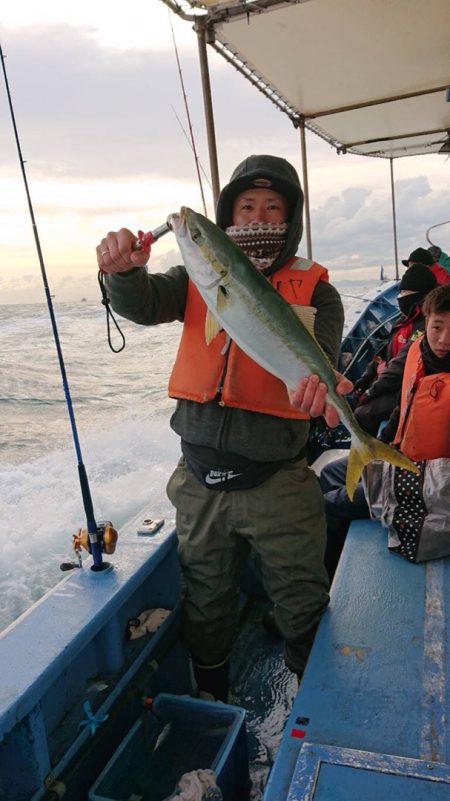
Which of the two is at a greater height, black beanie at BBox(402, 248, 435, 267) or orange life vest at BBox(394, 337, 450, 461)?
black beanie at BBox(402, 248, 435, 267)

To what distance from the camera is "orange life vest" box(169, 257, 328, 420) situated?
7.66 feet

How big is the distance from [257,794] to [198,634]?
69cm

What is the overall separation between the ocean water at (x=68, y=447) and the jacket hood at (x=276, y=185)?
163cm

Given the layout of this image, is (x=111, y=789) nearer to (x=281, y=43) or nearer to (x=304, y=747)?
(x=304, y=747)

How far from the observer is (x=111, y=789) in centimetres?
222

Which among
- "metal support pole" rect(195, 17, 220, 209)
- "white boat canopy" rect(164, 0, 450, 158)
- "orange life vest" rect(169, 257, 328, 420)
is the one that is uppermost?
"white boat canopy" rect(164, 0, 450, 158)

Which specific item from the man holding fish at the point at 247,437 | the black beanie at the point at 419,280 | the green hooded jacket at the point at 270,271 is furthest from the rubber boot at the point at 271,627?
the black beanie at the point at 419,280

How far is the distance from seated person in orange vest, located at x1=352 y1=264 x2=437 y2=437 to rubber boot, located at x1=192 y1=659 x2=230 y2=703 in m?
2.59

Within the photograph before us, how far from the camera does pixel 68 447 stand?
1126cm

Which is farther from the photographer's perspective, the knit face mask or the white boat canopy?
the white boat canopy

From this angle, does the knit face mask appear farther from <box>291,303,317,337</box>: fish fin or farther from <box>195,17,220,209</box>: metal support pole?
<box>195,17,220,209</box>: metal support pole

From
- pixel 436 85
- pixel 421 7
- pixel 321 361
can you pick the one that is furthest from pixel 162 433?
pixel 321 361

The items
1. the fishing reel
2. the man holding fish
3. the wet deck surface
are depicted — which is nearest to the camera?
the man holding fish

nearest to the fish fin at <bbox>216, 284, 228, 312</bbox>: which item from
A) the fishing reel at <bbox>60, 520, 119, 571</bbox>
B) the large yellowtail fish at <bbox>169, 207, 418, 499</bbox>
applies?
the large yellowtail fish at <bbox>169, 207, 418, 499</bbox>
